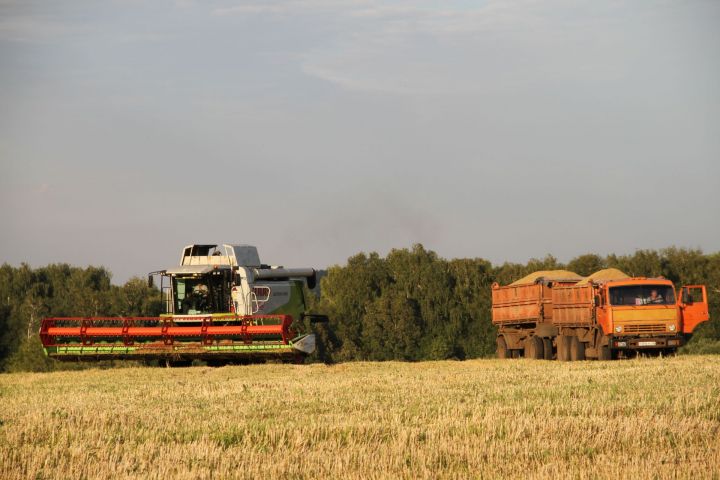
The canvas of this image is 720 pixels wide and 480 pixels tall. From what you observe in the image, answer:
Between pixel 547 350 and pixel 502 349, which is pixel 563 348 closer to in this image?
pixel 547 350

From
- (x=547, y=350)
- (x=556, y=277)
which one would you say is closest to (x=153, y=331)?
(x=547, y=350)

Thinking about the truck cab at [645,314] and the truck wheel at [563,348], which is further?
the truck wheel at [563,348]

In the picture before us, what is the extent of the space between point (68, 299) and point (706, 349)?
5335 cm

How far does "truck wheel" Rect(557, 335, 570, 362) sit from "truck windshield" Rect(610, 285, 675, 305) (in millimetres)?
2554

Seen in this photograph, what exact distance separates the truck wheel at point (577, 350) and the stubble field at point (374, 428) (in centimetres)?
924

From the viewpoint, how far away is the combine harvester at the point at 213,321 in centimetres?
2891

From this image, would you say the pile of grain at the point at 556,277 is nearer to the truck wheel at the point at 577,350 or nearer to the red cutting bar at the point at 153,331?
the truck wheel at the point at 577,350

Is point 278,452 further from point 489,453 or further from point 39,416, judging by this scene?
point 39,416

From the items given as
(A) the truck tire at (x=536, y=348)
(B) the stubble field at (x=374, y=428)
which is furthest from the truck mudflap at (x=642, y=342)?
(B) the stubble field at (x=374, y=428)

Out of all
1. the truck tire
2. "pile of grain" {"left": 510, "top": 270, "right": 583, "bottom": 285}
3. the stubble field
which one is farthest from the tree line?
the stubble field

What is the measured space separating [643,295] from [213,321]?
11.7m

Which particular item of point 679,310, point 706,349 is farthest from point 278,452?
point 706,349

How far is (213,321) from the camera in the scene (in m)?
30.6

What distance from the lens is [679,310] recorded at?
98.2 ft
